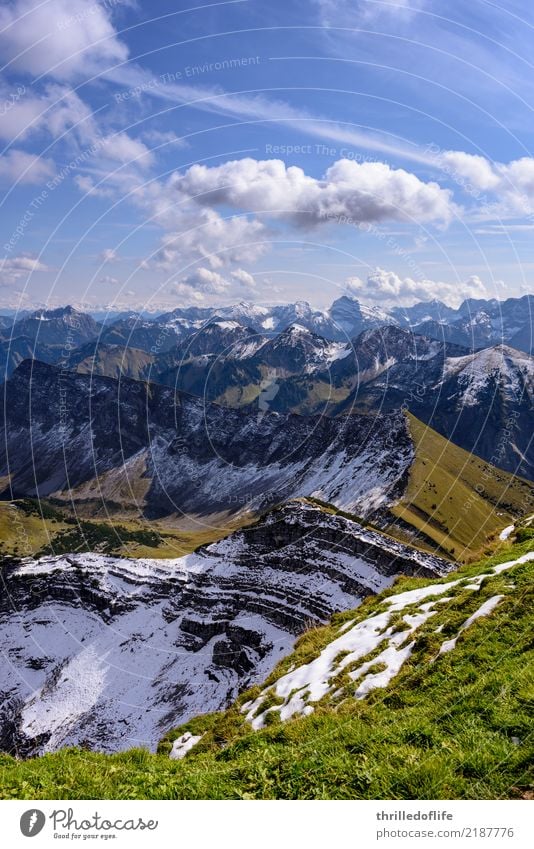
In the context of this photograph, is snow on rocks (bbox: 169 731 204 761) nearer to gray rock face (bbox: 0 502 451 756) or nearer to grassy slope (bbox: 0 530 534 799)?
grassy slope (bbox: 0 530 534 799)

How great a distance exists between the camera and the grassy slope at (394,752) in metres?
11.7

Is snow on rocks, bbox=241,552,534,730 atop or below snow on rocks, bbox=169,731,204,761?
atop

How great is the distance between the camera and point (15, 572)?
391 feet

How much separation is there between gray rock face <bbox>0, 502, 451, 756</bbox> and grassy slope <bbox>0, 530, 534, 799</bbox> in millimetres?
62179

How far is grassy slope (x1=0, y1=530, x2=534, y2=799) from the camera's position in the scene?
11680 mm

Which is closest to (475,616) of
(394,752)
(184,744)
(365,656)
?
(365,656)

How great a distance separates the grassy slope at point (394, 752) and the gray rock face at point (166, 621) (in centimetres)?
6218

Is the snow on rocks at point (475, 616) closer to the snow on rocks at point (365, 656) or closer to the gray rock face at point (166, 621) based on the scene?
the snow on rocks at point (365, 656)

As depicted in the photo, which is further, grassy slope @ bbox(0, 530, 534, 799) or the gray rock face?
the gray rock face

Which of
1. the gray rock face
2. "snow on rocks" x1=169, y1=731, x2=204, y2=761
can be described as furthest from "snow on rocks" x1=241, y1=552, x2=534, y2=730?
the gray rock face

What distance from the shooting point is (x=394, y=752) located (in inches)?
509

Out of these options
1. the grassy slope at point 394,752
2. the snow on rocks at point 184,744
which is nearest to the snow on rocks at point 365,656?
the grassy slope at point 394,752

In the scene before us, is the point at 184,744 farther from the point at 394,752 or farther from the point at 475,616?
the point at 475,616
